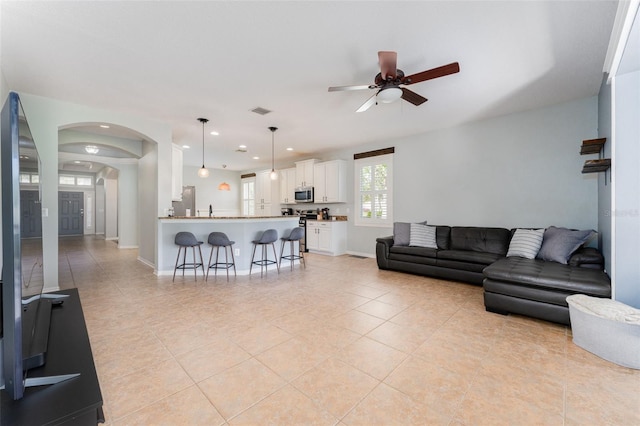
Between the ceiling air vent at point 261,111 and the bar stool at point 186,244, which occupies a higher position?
the ceiling air vent at point 261,111

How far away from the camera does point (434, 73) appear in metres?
2.61

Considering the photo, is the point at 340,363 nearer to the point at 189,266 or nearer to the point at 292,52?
the point at 292,52

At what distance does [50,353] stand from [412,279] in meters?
4.41

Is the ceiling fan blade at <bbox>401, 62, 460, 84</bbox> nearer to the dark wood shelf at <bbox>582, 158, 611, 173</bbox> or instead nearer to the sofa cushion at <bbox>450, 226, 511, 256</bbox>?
the dark wood shelf at <bbox>582, 158, 611, 173</bbox>

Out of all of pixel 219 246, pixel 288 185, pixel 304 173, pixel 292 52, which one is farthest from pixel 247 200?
pixel 292 52

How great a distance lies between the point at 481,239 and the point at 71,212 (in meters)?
14.7

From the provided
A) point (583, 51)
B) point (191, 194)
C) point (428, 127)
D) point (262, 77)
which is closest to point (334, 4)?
point (262, 77)

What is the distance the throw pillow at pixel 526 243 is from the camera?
12.5 ft

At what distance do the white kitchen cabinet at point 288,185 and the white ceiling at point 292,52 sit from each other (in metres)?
3.71

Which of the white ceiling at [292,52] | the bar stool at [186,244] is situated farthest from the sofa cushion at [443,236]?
the bar stool at [186,244]

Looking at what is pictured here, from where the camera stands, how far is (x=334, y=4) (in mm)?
2143

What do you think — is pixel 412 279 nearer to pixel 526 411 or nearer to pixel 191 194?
pixel 526 411

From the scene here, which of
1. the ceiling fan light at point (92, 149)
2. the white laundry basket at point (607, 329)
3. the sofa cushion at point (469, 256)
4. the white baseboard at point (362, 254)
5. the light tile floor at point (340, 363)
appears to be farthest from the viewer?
the white baseboard at point (362, 254)

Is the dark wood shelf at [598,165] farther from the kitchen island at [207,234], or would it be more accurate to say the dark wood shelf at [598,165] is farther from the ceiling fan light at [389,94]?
the kitchen island at [207,234]
